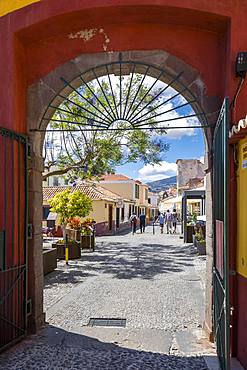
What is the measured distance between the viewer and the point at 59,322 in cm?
622

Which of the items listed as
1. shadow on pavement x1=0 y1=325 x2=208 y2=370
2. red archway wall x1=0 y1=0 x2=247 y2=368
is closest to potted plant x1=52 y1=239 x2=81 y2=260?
shadow on pavement x1=0 y1=325 x2=208 y2=370

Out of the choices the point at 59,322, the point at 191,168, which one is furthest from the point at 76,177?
the point at 191,168

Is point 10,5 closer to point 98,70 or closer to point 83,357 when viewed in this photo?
point 98,70

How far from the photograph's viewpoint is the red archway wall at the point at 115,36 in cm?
486

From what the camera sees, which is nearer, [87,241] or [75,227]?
[75,227]

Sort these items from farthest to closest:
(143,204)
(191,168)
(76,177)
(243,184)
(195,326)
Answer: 1. (191,168)
2. (143,204)
3. (76,177)
4. (195,326)
5. (243,184)

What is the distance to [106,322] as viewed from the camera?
6301 millimetres

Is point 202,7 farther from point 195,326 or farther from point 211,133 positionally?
point 195,326

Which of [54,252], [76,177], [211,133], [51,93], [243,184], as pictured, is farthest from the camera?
[76,177]

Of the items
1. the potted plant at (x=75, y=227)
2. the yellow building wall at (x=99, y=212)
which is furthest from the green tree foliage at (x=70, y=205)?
the yellow building wall at (x=99, y=212)

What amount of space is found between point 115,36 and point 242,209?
9.51 ft

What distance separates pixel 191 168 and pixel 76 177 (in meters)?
45.1

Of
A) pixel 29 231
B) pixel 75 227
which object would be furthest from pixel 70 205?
pixel 29 231

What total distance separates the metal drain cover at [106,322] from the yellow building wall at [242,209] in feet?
7.93
